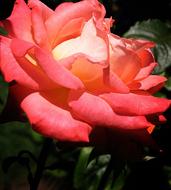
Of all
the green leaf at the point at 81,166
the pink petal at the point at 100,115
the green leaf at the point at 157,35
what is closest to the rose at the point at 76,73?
the pink petal at the point at 100,115

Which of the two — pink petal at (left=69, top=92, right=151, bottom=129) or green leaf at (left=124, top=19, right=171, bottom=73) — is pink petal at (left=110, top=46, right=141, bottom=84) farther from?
green leaf at (left=124, top=19, right=171, bottom=73)

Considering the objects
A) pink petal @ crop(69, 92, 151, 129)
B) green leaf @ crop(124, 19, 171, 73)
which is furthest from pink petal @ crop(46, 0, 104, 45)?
green leaf @ crop(124, 19, 171, 73)

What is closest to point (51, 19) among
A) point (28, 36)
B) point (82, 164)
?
point (28, 36)

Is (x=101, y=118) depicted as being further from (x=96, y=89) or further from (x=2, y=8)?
(x=2, y=8)

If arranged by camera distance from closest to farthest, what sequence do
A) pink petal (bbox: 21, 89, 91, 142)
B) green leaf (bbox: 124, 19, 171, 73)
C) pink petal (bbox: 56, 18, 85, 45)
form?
pink petal (bbox: 21, 89, 91, 142) → pink petal (bbox: 56, 18, 85, 45) → green leaf (bbox: 124, 19, 171, 73)

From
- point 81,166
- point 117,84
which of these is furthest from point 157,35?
point 117,84
